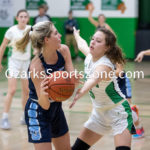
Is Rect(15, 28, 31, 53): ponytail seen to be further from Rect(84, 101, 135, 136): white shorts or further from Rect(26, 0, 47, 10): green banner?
Rect(26, 0, 47, 10): green banner

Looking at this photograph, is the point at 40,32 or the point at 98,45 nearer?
the point at 40,32

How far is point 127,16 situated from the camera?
1761 cm

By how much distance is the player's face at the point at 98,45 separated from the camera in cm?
459

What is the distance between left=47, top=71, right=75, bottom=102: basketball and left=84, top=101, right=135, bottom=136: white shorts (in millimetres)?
594

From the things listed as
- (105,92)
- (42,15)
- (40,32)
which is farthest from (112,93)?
(42,15)

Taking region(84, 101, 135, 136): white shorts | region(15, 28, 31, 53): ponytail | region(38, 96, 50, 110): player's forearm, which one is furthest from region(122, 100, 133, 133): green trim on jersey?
region(15, 28, 31, 53): ponytail

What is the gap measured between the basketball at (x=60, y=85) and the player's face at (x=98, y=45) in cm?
46

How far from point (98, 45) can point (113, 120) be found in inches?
32.3

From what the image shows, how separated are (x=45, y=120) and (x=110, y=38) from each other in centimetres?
113

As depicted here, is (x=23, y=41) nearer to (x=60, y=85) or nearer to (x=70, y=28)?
(x=60, y=85)

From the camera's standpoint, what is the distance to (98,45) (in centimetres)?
459

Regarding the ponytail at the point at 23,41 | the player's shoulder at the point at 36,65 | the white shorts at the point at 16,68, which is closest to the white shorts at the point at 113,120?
the player's shoulder at the point at 36,65

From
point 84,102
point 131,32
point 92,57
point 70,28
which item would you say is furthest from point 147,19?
point 92,57

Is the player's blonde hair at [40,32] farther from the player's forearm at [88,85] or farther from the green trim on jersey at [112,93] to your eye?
the green trim on jersey at [112,93]
